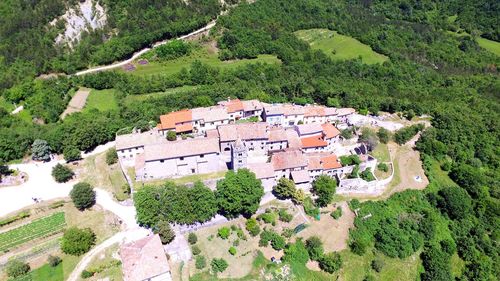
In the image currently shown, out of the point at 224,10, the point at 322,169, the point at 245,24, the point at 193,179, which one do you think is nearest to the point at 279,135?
the point at 322,169

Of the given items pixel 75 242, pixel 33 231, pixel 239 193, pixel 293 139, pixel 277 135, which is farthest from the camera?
pixel 293 139

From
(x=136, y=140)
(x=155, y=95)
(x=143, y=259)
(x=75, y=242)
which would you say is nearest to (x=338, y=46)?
(x=155, y=95)

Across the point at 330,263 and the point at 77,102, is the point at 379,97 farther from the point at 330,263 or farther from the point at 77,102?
the point at 77,102

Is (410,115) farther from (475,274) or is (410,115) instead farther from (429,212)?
(475,274)

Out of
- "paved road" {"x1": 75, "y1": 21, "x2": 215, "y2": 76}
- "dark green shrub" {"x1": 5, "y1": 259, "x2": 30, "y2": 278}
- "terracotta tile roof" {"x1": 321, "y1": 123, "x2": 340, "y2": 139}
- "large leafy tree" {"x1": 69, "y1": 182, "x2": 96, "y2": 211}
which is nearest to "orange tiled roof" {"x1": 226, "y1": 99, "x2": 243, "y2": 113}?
"terracotta tile roof" {"x1": 321, "y1": 123, "x2": 340, "y2": 139}

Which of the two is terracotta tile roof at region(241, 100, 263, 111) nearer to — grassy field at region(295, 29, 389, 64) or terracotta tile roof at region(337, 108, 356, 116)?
terracotta tile roof at region(337, 108, 356, 116)
